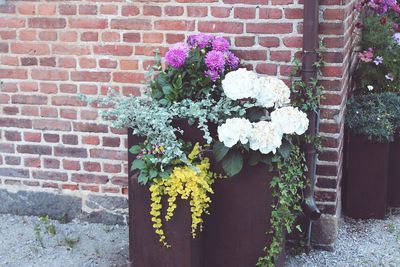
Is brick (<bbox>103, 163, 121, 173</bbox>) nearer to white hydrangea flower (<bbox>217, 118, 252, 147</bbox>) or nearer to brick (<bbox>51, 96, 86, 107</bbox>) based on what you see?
brick (<bbox>51, 96, 86, 107</bbox>)

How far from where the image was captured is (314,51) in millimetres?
3859

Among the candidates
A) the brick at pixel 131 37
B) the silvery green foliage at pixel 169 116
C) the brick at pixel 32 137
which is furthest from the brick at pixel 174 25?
the brick at pixel 32 137

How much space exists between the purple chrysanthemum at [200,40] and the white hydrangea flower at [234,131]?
66cm

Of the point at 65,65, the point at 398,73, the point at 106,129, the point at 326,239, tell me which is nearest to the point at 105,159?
the point at 106,129

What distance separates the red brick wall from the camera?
3.96m

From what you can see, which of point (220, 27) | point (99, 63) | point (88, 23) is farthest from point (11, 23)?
point (220, 27)

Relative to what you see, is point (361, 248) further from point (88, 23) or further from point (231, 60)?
point (88, 23)

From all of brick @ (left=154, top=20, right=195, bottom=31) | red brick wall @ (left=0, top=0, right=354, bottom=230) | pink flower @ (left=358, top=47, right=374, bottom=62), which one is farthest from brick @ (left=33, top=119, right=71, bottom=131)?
pink flower @ (left=358, top=47, right=374, bottom=62)

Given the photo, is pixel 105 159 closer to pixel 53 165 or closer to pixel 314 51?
pixel 53 165

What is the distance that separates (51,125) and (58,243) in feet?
2.59

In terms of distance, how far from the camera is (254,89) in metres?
3.52

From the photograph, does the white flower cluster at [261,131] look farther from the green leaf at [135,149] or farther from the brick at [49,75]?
the brick at [49,75]

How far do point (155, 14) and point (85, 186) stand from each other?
1263 millimetres

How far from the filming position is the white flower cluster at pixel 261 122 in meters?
3.38
